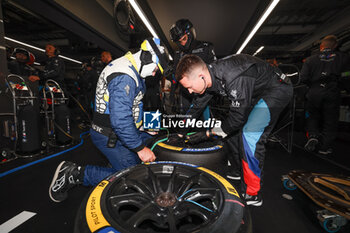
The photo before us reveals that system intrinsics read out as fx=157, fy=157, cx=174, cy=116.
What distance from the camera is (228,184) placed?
1025 millimetres

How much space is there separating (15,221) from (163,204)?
4.60 feet

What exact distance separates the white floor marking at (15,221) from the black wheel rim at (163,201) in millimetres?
999

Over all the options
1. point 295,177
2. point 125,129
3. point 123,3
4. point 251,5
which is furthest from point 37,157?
point 251,5

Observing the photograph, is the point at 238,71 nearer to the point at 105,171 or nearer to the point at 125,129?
the point at 125,129

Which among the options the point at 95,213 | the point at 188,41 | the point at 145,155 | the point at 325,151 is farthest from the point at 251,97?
the point at 325,151

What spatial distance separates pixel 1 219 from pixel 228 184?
1.96 meters

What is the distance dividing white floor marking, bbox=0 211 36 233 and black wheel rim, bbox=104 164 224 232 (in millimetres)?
999

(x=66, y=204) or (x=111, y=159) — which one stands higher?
(x=111, y=159)

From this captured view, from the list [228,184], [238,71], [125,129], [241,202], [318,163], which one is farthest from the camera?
[318,163]

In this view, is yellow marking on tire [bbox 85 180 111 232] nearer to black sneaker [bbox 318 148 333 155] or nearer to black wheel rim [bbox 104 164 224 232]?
black wheel rim [bbox 104 164 224 232]

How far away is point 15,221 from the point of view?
53.2 inches

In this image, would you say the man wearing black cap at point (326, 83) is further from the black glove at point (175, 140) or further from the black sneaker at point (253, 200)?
the black glove at point (175, 140)

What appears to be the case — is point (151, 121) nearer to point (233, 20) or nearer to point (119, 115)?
point (119, 115)

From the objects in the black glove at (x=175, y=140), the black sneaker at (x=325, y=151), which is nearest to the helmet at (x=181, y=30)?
the black glove at (x=175, y=140)
